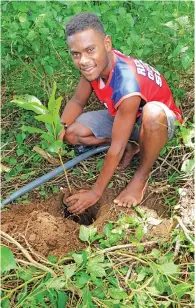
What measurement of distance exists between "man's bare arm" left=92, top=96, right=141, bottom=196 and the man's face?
0.22 meters

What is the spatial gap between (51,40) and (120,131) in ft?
2.55

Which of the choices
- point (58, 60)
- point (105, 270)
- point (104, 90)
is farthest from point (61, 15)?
point (105, 270)

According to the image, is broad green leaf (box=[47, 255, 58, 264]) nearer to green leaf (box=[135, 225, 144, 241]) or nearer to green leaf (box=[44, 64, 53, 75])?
green leaf (box=[135, 225, 144, 241])

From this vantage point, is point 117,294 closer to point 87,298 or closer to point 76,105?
point 87,298

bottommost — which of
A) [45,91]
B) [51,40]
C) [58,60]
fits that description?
[45,91]

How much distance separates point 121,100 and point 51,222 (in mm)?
670

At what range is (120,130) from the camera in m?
2.39

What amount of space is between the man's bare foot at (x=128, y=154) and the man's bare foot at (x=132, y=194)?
0.21 metres

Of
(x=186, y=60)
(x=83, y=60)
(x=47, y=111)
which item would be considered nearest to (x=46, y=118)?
(x=47, y=111)

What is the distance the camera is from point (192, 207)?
7.70 ft

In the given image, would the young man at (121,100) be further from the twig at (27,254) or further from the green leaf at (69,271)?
the green leaf at (69,271)

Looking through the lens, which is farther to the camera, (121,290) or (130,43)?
(130,43)

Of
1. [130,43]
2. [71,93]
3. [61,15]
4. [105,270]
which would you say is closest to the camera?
[105,270]

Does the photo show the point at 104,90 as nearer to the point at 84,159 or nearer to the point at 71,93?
the point at 84,159
